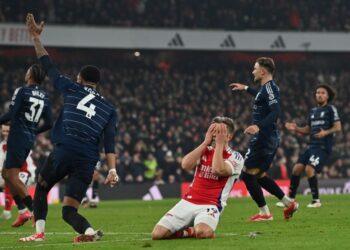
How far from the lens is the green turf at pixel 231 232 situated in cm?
963

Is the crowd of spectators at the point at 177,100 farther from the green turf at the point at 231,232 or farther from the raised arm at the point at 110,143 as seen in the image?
the raised arm at the point at 110,143

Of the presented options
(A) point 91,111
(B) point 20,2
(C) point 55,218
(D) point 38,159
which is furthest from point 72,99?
(B) point 20,2

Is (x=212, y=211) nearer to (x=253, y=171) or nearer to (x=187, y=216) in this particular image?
(x=187, y=216)

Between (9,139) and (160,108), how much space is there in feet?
87.9

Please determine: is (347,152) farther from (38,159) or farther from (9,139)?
(9,139)

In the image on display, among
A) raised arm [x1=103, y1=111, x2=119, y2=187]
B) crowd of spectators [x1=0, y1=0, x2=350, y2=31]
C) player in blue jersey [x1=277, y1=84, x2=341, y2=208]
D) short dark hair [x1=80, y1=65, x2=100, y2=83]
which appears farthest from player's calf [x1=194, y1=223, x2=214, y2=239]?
crowd of spectators [x1=0, y1=0, x2=350, y2=31]

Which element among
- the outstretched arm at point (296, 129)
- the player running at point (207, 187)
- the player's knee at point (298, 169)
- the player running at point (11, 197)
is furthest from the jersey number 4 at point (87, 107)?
the player's knee at point (298, 169)

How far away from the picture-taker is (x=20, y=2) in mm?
40281

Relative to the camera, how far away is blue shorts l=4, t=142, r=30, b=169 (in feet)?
45.3

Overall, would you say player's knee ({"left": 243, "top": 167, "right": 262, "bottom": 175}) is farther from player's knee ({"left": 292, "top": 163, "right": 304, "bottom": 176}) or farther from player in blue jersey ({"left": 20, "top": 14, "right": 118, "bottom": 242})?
player in blue jersey ({"left": 20, "top": 14, "right": 118, "bottom": 242})

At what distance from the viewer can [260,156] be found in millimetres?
13758

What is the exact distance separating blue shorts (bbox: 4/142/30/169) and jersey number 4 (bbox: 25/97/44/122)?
505mm

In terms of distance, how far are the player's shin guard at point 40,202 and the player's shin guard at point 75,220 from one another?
0.56 metres

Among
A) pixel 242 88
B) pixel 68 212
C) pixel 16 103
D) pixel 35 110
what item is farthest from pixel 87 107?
pixel 242 88
